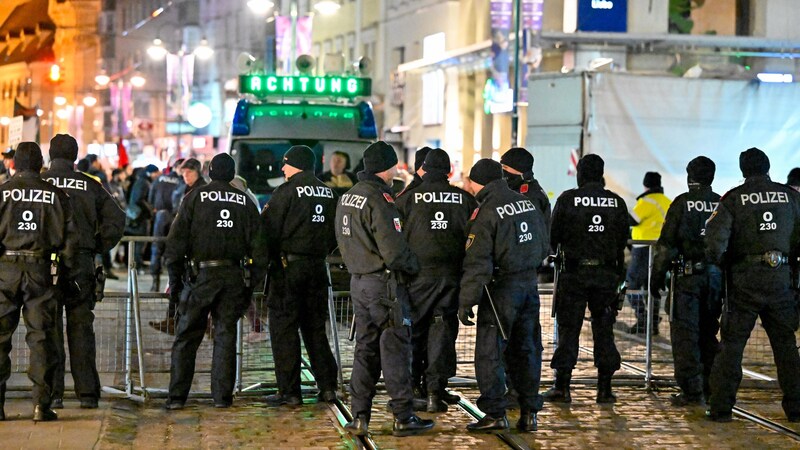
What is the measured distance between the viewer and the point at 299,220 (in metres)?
10.7

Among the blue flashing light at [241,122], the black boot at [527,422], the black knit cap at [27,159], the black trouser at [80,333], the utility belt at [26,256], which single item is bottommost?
the black boot at [527,422]

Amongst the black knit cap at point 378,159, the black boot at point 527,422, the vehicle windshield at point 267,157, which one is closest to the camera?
the black knit cap at point 378,159

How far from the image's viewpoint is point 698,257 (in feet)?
35.9

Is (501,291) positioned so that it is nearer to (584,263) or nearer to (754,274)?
(584,263)

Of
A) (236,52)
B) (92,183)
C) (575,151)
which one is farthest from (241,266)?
(236,52)

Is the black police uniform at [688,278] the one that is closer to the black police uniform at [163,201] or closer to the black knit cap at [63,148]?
the black knit cap at [63,148]

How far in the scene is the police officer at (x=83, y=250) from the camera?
398 inches

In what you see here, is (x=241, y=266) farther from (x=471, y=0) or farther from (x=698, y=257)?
(x=471, y=0)

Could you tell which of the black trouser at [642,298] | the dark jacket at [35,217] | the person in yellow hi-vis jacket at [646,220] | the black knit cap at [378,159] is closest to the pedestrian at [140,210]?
the person in yellow hi-vis jacket at [646,220]

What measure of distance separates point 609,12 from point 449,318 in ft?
79.0

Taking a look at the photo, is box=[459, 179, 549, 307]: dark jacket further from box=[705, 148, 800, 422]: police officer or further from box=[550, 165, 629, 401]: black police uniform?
box=[705, 148, 800, 422]: police officer

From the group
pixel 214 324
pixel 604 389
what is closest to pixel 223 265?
pixel 214 324

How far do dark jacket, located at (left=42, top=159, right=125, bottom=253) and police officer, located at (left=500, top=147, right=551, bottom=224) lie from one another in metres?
3.15

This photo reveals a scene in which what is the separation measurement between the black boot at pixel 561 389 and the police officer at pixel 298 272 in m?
1.82
